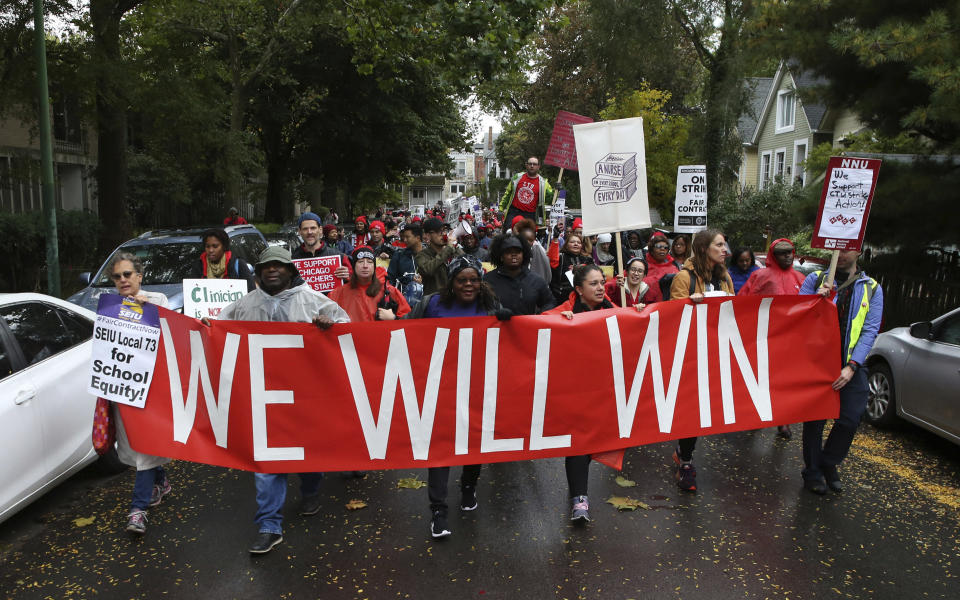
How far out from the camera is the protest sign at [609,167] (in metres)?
5.77

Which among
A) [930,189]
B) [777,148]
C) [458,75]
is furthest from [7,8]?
[777,148]

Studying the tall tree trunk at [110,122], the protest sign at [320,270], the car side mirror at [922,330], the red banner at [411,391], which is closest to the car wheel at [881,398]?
the car side mirror at [922,330]

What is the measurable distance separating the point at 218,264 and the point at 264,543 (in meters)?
3.99

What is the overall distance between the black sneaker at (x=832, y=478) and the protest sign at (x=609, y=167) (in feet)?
7.56

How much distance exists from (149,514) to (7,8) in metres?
10.9

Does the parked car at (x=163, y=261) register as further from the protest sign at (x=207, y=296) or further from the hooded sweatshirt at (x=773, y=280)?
the hooded sweatshirt at (x=773, y=280)

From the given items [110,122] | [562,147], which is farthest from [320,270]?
[110,122]

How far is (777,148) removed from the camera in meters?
36.6

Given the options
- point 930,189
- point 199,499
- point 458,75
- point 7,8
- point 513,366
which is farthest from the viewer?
point 458,75

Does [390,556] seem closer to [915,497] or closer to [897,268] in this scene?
[915,497]

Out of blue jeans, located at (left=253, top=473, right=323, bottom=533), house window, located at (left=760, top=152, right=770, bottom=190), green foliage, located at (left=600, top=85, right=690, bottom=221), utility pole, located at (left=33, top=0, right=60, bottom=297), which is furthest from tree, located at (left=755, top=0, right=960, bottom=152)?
house window, located at (left=760, top=152, right=770, bottom=190)

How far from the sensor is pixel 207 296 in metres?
6.65

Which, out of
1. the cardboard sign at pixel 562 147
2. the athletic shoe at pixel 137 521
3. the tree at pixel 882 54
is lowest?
the athletic shoe at pixel 137 521

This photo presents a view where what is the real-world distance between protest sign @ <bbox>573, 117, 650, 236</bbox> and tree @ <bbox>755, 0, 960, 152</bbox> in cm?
370
